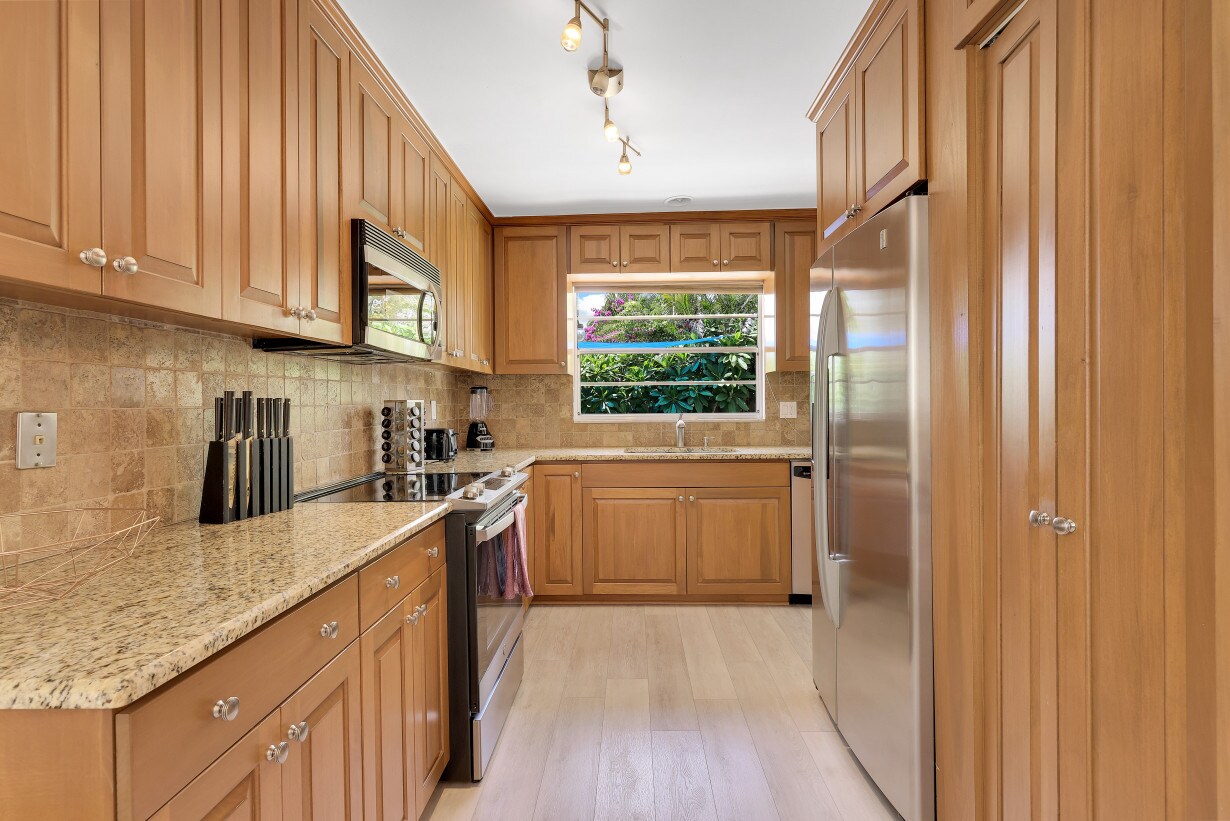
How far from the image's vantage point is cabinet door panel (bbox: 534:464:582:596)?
11.9ft

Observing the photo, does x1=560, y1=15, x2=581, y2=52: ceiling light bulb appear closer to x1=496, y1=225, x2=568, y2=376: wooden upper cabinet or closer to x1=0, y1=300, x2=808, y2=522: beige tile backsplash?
x1=0, y1=300, x2=808, y2=522: beige tile backsplash

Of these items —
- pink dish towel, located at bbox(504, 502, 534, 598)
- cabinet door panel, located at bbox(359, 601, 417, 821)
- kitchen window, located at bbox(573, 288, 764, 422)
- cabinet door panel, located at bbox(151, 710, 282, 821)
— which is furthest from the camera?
kitchen window, located at bbox(573, 288, 764, 422)

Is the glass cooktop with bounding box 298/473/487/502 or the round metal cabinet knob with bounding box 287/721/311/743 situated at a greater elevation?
the glass cooktop with bounding box 298/473/487/502

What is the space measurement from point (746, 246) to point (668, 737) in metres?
2.89

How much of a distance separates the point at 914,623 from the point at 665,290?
3.03m

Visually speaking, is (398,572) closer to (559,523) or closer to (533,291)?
(559,523)

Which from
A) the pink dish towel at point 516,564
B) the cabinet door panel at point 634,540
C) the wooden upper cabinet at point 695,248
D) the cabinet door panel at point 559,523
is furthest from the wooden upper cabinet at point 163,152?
the wooden upper cabinet at point 695,248

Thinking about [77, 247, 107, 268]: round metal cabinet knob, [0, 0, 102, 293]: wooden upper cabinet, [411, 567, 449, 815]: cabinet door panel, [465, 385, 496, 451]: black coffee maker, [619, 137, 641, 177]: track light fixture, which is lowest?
[411, 567, 449, 815]: cabinet door panel

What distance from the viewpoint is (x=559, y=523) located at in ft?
11.9

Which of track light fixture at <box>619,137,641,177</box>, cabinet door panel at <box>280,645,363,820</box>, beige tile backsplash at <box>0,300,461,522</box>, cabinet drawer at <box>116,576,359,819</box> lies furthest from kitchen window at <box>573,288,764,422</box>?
cabinet drawer at <box>116,576,359,819</box>

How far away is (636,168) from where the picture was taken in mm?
3082

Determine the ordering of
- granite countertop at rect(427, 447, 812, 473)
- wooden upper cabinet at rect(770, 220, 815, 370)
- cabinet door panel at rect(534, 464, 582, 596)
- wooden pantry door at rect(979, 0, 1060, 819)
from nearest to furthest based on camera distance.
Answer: wooden pantry door at rect(979, 0, 1060, 819), granite countertop at rect(427, 447, 812, 473), cabinet door panel at rect(534, 464, 582, 596), wooden upper cabinet at rect(770, 220, 815, 370)

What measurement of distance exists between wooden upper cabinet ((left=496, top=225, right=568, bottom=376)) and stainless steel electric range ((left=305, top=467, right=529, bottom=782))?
178 cm

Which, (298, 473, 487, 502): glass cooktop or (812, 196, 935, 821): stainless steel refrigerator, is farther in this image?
(298, 473, 487, 502): glass cooktop
